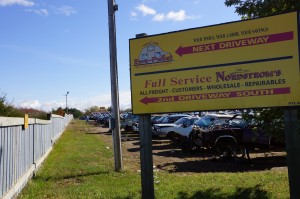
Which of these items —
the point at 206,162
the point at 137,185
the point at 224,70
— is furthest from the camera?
the point at 206,162

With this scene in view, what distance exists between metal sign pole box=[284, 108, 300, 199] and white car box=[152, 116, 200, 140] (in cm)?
1265

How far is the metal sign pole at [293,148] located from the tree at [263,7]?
2270 mm

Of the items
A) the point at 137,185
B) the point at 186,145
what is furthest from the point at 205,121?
the point at 137,185

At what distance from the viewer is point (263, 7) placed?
26.2 feet

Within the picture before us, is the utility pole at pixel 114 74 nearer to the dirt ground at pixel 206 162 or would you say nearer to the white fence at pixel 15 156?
the dirt ground at pixel 206 162

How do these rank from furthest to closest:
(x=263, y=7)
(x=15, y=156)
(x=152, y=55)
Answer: (x=15, y=156) < (x=263, y=7) < (x=152, y=55)

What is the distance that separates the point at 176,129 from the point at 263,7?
41.9 feet

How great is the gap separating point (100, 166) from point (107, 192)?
428 centimetres

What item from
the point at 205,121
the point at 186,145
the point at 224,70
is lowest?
the point at 186,145

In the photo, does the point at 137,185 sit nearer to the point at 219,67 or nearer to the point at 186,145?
the point at 219,67

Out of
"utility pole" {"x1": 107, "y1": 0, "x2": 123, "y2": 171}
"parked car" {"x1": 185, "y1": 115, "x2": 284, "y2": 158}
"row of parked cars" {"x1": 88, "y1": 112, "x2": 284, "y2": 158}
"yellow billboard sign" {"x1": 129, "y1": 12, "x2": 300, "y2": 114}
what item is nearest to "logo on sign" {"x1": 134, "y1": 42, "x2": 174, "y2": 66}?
"yellow billboard sign" {"x1": 129, "y1": 12, "x2": 300, "y2": 114}

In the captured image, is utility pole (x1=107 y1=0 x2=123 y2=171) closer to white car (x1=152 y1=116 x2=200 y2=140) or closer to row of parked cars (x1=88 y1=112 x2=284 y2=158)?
row of parked cars (x1=88 y1=112 x2=284 y2=158)

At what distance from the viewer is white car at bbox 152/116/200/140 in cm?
1914

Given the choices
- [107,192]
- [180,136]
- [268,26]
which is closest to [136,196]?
[107,192]
